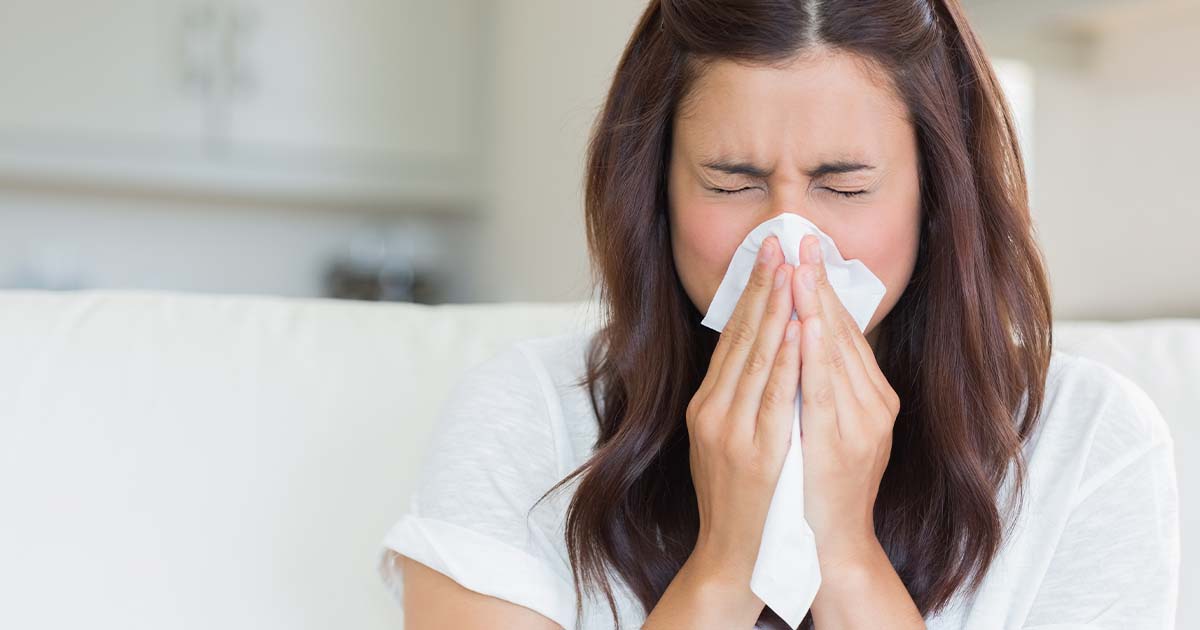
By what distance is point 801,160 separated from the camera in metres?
0.91

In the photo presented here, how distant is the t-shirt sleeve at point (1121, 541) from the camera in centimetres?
93

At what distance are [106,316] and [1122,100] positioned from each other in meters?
1.91

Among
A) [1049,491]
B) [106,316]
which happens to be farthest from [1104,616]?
[106,316]

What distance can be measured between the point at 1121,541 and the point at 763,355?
323 mm

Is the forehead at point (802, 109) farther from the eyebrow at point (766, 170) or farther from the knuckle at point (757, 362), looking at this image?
the knuckle at point (757, 362)

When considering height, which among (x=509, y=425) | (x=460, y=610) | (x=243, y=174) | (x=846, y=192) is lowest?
(x=243, y=174)

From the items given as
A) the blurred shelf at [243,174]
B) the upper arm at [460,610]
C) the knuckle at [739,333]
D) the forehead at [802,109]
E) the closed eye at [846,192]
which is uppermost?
the forehead at [802,109]

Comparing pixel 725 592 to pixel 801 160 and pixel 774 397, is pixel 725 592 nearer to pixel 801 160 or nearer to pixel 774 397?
pixel 774 397

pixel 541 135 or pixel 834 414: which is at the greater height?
pixel 834 414

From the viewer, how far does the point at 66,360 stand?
1161 millimetres

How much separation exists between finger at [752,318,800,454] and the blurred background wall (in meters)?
1.93

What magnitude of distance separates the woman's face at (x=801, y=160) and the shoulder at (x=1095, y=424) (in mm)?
202

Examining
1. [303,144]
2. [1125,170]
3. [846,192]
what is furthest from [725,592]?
[303,144]

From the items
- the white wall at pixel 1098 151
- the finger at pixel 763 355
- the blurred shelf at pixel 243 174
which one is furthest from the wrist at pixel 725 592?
the blurred shelf at pixel 243 174
